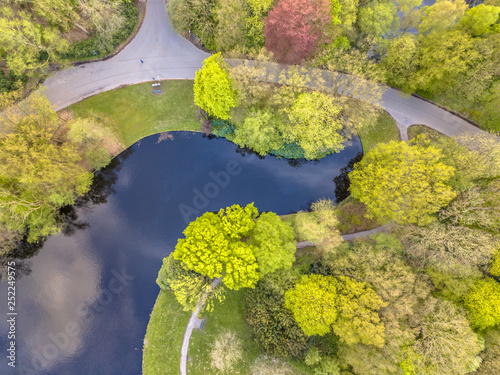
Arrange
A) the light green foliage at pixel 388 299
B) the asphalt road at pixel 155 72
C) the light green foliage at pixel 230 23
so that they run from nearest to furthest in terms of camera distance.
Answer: the light green foliage at pixel 388 299
the light green foliage at pixel 230 23
the asphalt road at pixel 155 72

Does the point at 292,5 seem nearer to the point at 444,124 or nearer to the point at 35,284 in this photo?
the point at 444,124

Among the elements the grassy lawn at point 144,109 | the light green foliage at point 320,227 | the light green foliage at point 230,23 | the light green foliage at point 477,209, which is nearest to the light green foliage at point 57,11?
the grassy lawn at point 144,109

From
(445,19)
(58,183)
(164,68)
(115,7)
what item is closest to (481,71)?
(445,19)

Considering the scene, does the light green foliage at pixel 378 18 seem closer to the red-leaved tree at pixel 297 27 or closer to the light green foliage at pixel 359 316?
the red-leaved tree at pixel 297 27

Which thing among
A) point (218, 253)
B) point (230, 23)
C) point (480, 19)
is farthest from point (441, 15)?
point (218, 253)

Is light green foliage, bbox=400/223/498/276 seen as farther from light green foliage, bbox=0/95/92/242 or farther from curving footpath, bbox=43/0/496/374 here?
light green foliage, bbox=0/95/92/242

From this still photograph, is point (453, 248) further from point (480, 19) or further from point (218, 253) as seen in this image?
point (218, 253)
